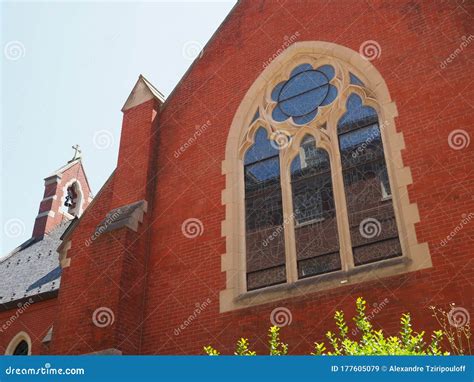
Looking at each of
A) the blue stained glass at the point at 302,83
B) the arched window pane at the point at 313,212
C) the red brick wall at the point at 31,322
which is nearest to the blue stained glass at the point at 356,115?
the arched window pane at the point at 313,212

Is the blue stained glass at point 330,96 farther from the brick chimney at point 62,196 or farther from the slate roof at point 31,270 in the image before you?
the brick chimney at point 62,196

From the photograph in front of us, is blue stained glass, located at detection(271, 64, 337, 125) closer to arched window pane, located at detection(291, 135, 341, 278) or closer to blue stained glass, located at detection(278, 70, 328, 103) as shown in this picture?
blue stained glass, located at detection(278, 70, 328, 103)

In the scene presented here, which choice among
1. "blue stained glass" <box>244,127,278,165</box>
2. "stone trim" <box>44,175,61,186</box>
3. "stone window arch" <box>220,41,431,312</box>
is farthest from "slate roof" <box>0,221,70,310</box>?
"stone window arch" <box>220,41,431,312</box>

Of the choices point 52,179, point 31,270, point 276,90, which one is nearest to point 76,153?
point 52,179

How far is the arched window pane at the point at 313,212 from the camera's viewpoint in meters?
7.73

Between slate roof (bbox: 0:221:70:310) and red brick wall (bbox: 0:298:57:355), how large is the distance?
33cm

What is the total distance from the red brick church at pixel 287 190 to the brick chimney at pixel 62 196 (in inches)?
559

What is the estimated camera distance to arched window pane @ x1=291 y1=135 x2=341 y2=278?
25.3 ft

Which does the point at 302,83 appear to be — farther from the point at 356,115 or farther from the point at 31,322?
the point at 31,322

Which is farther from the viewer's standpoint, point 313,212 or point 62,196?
point 62,196

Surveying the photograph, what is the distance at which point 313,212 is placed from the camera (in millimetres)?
8188

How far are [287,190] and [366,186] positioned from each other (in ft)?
4.26

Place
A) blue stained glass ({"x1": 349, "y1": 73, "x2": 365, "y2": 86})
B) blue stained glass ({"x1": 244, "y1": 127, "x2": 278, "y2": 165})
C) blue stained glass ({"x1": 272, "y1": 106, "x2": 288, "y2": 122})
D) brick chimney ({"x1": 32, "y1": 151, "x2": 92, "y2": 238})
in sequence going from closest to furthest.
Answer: blue stained glass ({"x1": 349, "y1": 73, "x2": 365, "y2": 86})
blue stained glass ({"x1": 244, "y1": 127, "x2": 278, "y2": 165})
blue stained glass ({"x1": 272, "y1": 106, "x2": 288, "y2": 122})
brick chimney ({"x1": 32, "y1": 151, "x2": 92, "y2": 238})

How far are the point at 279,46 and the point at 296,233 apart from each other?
3.89 m
